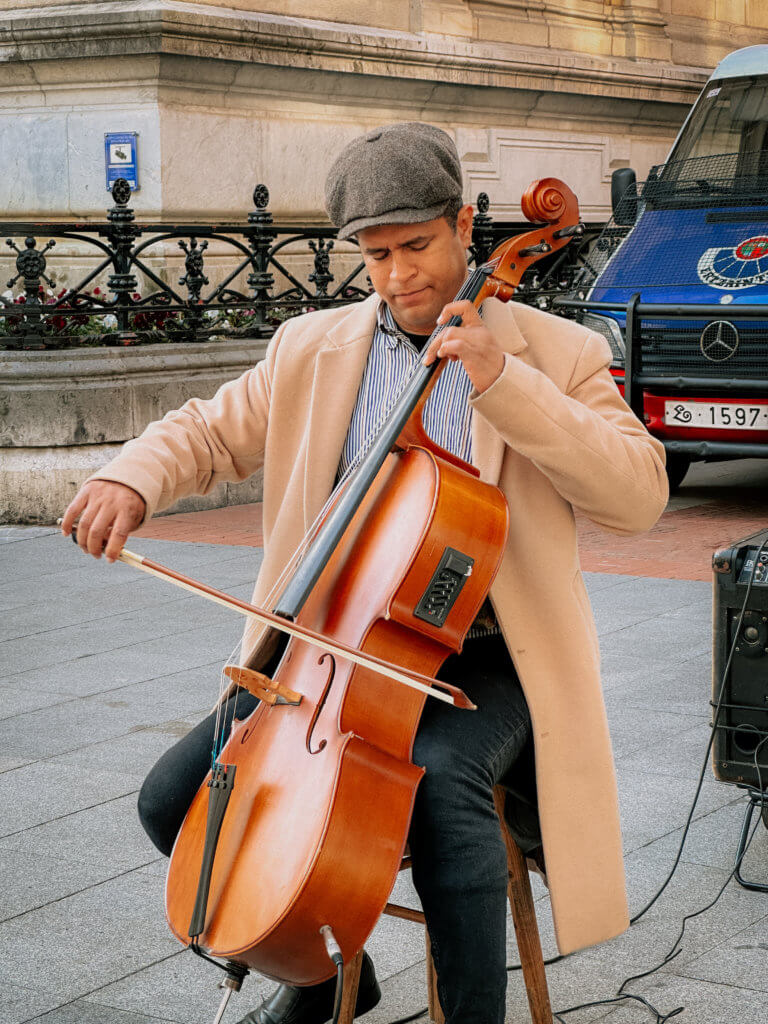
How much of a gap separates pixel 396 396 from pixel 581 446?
1.47 feet

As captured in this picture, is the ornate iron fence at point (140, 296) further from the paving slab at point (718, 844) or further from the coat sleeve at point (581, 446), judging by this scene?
the coat sleeve at point (581, 446)

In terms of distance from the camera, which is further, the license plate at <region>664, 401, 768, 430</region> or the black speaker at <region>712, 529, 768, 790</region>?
the license plate at <region>664, 401, 768, 430</region>

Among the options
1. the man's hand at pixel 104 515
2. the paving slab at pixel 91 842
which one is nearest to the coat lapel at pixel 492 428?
the man's hand at pixel 104 515

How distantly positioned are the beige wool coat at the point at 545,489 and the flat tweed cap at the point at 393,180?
0.28 meters

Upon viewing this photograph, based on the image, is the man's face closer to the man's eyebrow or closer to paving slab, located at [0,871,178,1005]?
the man's eyebrow

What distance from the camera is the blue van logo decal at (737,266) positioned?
27.4ft

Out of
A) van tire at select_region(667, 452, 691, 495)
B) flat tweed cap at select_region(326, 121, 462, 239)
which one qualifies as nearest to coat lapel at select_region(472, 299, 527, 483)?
flat tweed cap at select_region(326, 121, 462, 239)

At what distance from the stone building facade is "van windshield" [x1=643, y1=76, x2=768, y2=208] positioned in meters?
3.30

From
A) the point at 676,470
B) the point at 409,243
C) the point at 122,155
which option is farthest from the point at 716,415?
the point at 409,243

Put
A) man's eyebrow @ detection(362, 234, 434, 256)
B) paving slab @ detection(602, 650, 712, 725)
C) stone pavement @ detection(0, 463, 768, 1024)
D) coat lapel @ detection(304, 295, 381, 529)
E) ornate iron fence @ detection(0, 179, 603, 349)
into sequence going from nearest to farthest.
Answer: man's eyebrow @ detection(362, 234, 434, 256)
coat lapel @ detection(304, 295, 381, 529)
stone pavement @ detection(0, 463, 768, 1024)
paving slab @ detection(602, 650, 712, 725)
ornate iron fence @ detection(0, 179, 603, 349)

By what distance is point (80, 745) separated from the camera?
4672 mm

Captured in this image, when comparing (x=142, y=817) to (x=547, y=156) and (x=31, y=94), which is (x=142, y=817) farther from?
(x=547, y=156)

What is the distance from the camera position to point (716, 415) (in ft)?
27.7

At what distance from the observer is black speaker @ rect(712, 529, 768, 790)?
366 centimetres
